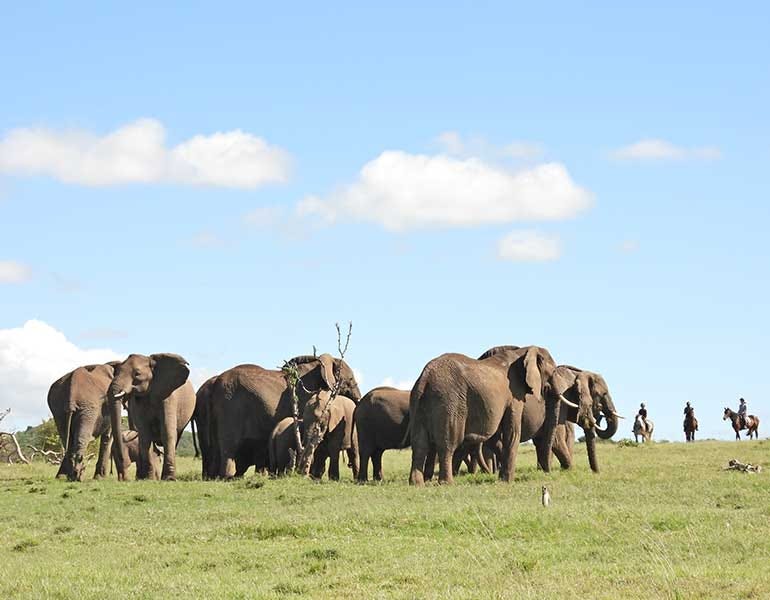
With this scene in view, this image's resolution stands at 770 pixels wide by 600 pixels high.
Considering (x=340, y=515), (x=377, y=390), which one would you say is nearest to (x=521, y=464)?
(x=377, y=390)

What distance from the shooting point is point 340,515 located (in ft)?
69.7

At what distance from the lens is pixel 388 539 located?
1873 cm

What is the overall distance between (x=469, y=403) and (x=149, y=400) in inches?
345

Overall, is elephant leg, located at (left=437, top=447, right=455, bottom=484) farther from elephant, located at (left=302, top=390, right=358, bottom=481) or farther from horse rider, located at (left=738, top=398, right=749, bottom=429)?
horse rider, located at (left=738, top=398, right=749, bottom=429)

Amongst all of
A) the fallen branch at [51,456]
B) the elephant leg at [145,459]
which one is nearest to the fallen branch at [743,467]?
the elephant leg at [145,459]

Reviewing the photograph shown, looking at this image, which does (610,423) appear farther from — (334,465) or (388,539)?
(388,539)

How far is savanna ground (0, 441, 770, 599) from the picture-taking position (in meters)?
15.3

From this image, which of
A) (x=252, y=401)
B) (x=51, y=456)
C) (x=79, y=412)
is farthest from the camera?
(x=51, y=456)

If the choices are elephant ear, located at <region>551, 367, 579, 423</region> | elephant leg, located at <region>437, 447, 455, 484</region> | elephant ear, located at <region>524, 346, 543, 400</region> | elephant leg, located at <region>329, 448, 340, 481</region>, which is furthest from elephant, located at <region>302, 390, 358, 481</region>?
elephant ear, located at <region>551, 367, 579, 423</region>

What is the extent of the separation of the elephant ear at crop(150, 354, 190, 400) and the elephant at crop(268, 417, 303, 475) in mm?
2574

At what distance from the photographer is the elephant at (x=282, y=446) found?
3189cm

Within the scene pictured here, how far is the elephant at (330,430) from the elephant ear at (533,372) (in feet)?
16.4

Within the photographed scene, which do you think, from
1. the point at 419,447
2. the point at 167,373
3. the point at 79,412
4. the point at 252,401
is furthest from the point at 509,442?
the point at 79,412

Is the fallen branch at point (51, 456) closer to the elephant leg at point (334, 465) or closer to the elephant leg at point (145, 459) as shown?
the elephant leg at point (145, 459)
